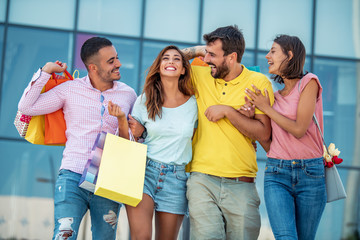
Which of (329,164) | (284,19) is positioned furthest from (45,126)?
(284,19)

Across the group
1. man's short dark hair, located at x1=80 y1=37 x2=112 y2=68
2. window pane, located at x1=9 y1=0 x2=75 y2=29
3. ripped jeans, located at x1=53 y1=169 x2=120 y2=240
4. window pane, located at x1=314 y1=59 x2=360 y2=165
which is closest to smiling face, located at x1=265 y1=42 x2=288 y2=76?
man's short dark hair, located at x1=80 y1=37 x2=112 y2=68

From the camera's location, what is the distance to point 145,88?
159 inches

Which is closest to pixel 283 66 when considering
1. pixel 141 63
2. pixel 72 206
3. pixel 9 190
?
pixel 72 206

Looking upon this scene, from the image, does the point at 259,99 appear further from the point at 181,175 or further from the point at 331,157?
the point at 181,175

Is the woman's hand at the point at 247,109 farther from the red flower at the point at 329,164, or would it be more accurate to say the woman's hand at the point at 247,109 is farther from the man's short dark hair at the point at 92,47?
the man's short dark hair at the point at 92,47

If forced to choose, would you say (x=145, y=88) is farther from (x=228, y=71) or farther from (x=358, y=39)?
(x=358, y=39)

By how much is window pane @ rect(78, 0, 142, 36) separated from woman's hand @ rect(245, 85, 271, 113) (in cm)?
605

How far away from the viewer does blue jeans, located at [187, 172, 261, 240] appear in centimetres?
372

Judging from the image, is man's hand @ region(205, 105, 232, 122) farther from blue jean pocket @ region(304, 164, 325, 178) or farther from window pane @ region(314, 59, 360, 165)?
window pane @ region(314, 59, 360, 165)

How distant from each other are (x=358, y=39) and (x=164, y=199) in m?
7.87

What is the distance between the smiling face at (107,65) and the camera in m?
4.16

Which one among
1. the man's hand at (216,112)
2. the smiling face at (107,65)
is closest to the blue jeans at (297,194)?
the man's hand at (216,112)

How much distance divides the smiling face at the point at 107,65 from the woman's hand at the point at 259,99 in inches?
44.9

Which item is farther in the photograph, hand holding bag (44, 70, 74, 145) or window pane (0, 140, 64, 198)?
window pane (0, 140, 64, 198)
